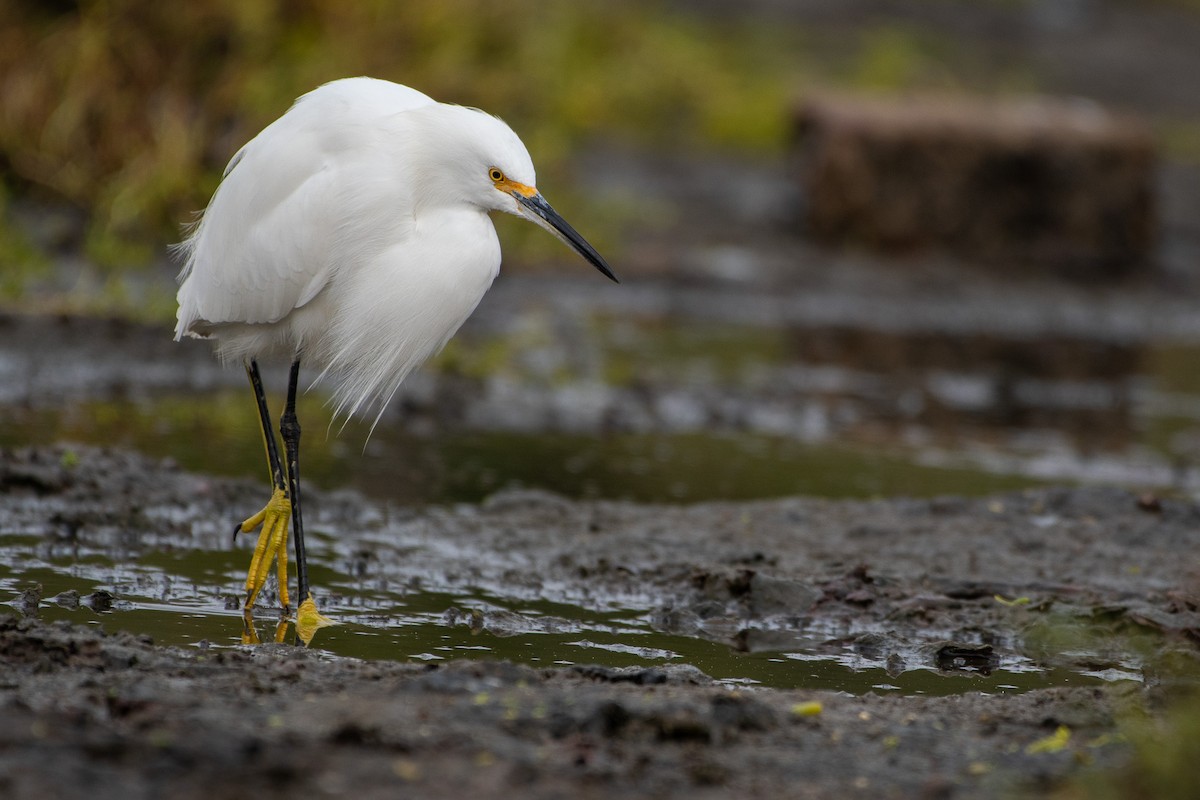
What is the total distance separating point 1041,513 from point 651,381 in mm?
3420

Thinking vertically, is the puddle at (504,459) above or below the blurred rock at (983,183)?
below

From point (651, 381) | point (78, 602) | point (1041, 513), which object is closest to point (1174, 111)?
point (651, 381)

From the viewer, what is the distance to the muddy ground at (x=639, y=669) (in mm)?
3020

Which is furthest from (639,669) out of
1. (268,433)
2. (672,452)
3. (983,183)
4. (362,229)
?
(983,183)

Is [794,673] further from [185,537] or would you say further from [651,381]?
[651,381]

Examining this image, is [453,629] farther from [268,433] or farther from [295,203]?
[295,203]

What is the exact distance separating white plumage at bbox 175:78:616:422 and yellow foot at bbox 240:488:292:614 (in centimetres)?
48

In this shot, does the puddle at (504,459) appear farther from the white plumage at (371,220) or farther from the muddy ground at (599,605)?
the white plumage at (371,220)

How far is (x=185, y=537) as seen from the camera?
5.39 metres

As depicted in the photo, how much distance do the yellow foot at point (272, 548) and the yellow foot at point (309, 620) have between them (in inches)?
7.4

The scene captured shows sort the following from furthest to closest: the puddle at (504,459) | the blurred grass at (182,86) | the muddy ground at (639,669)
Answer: the blurred grass at (182,86) → the puddle at (504,459) → the muddy ground at (639,669)

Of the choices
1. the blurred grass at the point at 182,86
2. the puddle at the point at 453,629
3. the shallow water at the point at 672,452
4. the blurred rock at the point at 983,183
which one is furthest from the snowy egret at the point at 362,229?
the blurred rock at the point at 983,183

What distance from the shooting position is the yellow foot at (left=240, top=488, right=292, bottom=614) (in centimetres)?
467

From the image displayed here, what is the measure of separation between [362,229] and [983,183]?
10.5 meters
